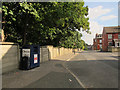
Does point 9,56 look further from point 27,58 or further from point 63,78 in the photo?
point 63,78

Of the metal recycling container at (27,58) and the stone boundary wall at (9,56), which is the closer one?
the stone boundary wall at (9,56)

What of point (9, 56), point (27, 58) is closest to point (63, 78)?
point (27, 58)

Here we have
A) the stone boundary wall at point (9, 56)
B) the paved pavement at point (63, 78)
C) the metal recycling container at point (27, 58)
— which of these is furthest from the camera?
the metal recycling container at point (27, 58)

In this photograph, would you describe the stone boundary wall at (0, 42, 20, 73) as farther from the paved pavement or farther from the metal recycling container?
the paved pavement

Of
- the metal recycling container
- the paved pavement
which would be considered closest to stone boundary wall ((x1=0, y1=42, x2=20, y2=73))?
the metal recycling container

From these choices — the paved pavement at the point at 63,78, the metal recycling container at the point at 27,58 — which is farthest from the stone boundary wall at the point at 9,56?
the paved pavement at the point at 63,78

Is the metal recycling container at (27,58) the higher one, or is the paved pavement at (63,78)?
the metal recycling container at (27,58)

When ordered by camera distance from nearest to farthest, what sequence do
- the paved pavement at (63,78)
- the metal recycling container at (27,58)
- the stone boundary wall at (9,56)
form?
the paved pavement at (63,78)
the stone boundary wall at (9,56)
the metal recycling container at (27,58)

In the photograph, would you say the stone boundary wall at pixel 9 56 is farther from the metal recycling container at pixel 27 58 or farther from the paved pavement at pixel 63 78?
the paved pavement at pixel 63 78

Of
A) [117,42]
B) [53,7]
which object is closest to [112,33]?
[117,42]

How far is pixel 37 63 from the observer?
7.26 meters

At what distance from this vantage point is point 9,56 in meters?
5.89

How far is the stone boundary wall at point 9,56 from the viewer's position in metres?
5.46

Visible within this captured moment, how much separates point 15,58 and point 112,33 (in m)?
48.2
